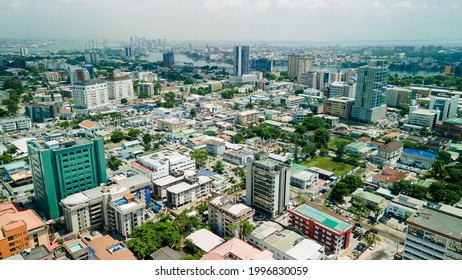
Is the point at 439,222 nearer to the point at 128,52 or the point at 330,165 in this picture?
the point at 330,165

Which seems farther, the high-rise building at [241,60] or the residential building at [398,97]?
the high-rise building at [241,60]

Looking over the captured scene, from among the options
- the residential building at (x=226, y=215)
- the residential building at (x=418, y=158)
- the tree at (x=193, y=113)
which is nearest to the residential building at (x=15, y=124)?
the tree at (x=193, y=113)

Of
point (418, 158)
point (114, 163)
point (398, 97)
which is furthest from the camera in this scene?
point (398, 97)

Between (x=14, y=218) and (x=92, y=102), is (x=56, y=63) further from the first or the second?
(x=14, y=218)

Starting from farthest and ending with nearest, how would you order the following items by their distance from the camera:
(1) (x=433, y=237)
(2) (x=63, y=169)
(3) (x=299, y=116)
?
(3) (x=299, y=116) → (2) (x=63, y=169) → (1) (x=433, y=237)

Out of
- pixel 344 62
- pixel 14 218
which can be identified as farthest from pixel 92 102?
pixel 344 62

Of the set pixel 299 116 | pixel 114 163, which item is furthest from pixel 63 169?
pixel 299 116

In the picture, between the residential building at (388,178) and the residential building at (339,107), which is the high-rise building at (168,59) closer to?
the residential building at (339,107)
